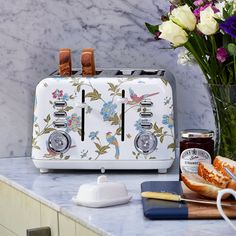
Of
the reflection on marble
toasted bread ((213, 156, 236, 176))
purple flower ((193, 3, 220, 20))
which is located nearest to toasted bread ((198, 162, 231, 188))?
toasted bread ((213, 156, 236, 176))

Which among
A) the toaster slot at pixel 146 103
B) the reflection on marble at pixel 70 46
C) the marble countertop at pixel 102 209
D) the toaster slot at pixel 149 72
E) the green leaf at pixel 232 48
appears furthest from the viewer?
the reflection on marble at pixel 70 46

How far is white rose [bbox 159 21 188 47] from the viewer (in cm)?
182

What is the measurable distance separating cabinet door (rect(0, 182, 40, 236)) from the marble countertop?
2cm

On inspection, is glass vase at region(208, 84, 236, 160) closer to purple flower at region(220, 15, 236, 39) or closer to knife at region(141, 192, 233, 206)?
purple flower at region(220, 15, 236, 39)

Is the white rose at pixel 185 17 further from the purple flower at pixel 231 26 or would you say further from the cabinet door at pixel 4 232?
the cabinet door at pixel 4 232

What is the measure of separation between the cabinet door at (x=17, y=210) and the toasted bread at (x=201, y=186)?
0.35 m

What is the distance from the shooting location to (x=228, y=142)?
1870 mm

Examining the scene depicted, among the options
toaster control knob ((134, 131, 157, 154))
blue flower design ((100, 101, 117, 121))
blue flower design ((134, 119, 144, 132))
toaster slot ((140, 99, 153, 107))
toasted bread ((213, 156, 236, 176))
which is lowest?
A: toasted bread ((213, 156, 236, 176))

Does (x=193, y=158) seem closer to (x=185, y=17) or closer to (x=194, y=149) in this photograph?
(x=194, y=149)

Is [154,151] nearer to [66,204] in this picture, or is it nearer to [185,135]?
[185,135]

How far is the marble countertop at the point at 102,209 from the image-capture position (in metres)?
1.51

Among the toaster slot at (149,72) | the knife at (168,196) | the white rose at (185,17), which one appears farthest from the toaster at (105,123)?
the knife at (168,196)

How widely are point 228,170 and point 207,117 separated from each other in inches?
25.6

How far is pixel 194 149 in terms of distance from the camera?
1833 millimetres
